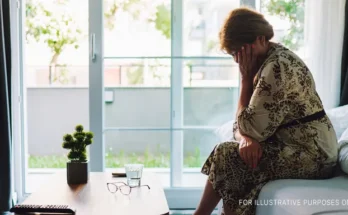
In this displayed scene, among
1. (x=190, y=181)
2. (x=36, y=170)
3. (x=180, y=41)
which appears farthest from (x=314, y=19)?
(x=36, y=170)

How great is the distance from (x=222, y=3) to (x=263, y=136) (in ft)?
5.02

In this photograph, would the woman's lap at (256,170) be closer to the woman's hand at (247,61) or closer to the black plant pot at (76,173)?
the woman's hand at (247,61)

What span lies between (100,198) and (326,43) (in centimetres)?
192

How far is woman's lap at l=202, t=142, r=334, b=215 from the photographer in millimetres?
1780

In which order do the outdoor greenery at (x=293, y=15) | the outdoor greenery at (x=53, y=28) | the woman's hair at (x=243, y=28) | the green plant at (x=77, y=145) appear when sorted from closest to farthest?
the woman's hair at (x=243, y=28) → the green plant at (x=77, y=145) → the outdoor greenery at (x=293, y=15) → the outdoor greenery at (x=53, y=28)

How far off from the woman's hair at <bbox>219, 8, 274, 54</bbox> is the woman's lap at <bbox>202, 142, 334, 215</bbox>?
0.52m

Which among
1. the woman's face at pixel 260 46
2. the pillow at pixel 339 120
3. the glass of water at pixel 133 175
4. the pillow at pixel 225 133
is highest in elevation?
the woman's face at pixel 260 46

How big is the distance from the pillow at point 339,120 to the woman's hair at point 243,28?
2.44 feet

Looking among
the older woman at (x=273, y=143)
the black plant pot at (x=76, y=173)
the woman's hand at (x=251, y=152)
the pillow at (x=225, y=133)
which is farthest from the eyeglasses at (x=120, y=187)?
the pillow at (x=225, y=133)

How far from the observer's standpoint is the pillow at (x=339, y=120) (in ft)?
7.54

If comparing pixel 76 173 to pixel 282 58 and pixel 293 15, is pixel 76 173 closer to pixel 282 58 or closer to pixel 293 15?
pixel 282 58

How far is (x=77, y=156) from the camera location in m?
2.04

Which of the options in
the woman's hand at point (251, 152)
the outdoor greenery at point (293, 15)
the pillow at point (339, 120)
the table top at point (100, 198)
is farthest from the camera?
the outdoor greenery at point (293, 15)

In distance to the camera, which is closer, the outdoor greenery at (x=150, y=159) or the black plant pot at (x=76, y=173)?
the black plant pot at (x=76, y=173)
